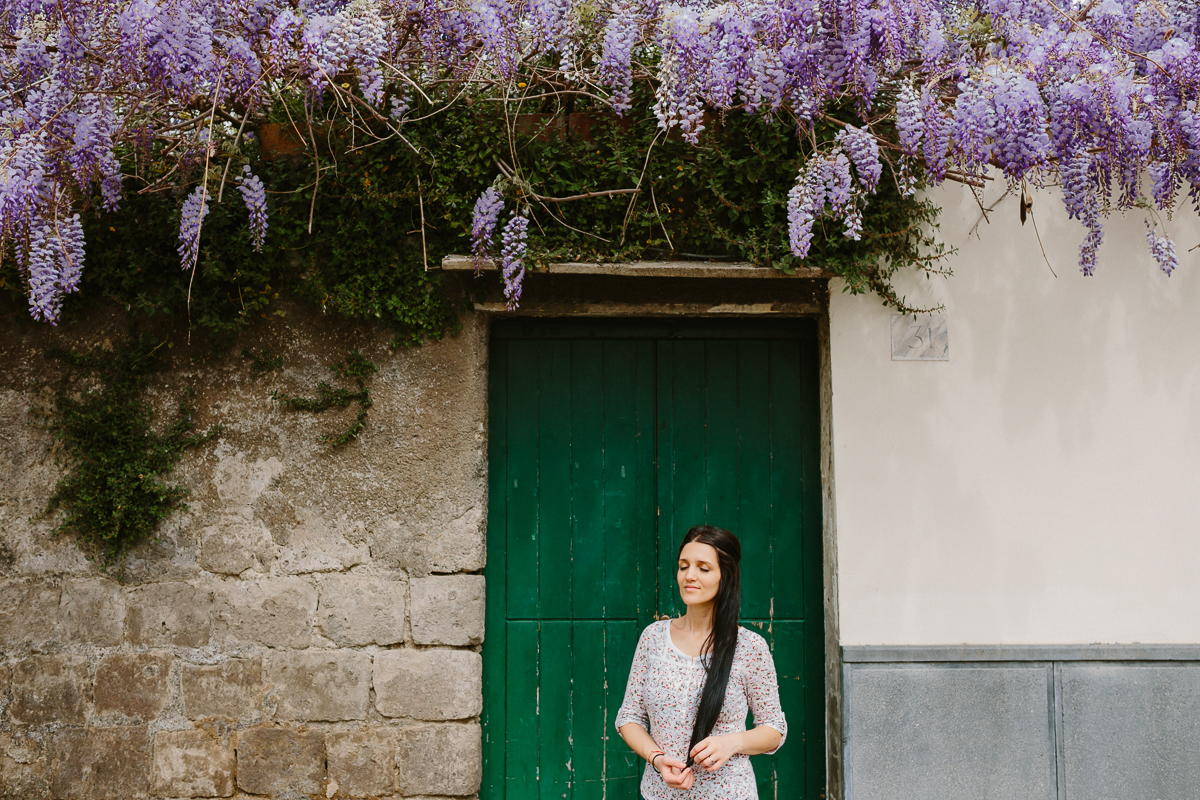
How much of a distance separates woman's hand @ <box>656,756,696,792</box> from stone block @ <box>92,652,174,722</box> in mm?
1684

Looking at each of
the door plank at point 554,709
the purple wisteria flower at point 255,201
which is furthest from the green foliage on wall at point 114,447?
the door plank at point 554,709

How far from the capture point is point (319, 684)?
262 cm

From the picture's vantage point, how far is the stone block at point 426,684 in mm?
2629

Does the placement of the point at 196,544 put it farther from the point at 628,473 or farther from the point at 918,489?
the point at 918,489

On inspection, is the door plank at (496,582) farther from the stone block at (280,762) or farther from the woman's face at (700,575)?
the woman's face at (700,575)

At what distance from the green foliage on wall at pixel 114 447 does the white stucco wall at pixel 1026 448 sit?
2.18 metres

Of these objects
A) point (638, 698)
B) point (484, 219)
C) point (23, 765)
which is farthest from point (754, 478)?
point (23, 765)

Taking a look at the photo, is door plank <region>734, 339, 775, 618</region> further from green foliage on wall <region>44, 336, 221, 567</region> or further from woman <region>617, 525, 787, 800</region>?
green foliage on wall <region>44, 336, 221, 567</region>

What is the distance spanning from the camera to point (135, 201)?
266 cm

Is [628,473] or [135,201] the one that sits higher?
[135,201]

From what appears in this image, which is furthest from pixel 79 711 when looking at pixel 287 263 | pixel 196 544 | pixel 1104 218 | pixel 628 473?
pixel 1104 218

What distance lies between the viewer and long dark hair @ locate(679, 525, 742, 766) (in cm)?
194

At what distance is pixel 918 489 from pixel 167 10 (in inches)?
102

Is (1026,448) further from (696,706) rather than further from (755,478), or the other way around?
(696,706)
